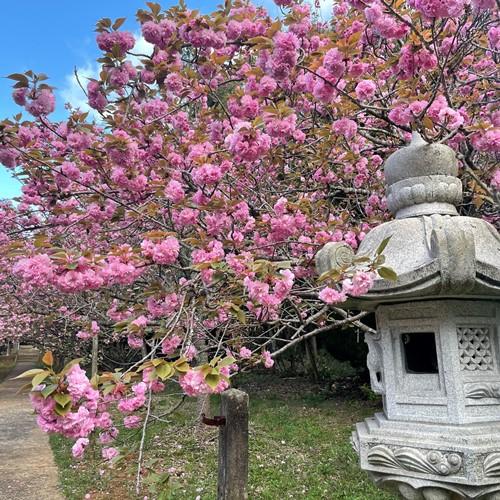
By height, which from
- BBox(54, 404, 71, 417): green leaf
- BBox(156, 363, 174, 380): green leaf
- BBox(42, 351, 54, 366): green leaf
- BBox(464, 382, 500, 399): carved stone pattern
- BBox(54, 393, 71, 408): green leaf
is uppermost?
BBox(42, 351, 54, 366): green leaf

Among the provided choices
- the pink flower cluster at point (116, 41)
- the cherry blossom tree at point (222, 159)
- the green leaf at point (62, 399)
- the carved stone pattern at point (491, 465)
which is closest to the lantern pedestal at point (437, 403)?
the carved stone pattern at point (491, 465)

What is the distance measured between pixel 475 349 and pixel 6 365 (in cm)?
3014

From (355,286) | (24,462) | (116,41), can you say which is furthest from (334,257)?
(24,462)

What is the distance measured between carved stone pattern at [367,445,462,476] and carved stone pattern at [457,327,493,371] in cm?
41

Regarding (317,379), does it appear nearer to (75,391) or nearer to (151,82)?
(151,82)

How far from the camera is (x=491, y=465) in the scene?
74.7 inches

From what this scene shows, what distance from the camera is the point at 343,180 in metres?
4.64

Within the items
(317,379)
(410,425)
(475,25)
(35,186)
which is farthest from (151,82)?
(317,379)

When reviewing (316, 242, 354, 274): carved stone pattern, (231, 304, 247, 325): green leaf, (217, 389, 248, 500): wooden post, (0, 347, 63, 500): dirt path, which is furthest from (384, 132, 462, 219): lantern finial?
(0, 347, 63, 500): dirt path

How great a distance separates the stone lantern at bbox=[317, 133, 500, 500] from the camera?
193cm

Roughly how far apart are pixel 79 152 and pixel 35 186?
480 mm

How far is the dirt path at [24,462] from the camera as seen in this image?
5539 mm

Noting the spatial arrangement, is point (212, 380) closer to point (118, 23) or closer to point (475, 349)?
point (475, 349)

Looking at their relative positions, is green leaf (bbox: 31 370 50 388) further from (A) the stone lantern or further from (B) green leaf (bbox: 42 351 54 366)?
(A) the stone lantern
